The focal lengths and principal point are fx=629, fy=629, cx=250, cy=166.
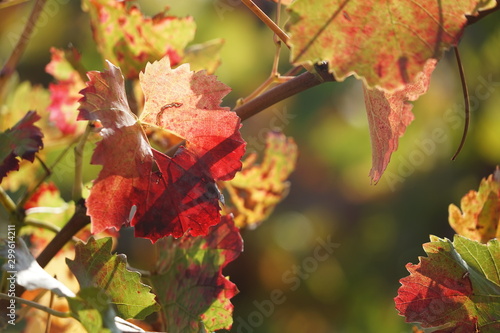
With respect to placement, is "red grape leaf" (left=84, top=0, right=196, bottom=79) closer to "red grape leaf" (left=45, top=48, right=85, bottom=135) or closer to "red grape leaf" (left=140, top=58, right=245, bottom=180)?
Result: "red grape leaf" (left=45, top=48, right=85, bottom=135)

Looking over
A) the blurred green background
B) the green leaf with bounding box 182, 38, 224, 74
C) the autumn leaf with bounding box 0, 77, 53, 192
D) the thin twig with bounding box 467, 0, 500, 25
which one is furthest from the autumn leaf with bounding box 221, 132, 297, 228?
the blurred green background

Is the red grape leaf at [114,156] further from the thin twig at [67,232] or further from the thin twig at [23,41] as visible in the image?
the thin twig at [23,41]

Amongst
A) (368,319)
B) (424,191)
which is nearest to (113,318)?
(368,319)


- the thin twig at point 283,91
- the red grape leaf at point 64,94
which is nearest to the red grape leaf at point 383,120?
the thin twig at point 283,91

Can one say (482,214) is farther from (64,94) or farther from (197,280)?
(64,94)

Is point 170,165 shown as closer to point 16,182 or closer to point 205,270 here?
point 205,270

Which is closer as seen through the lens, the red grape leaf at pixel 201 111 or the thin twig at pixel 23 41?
the red grape leaf at pixel 201 111
